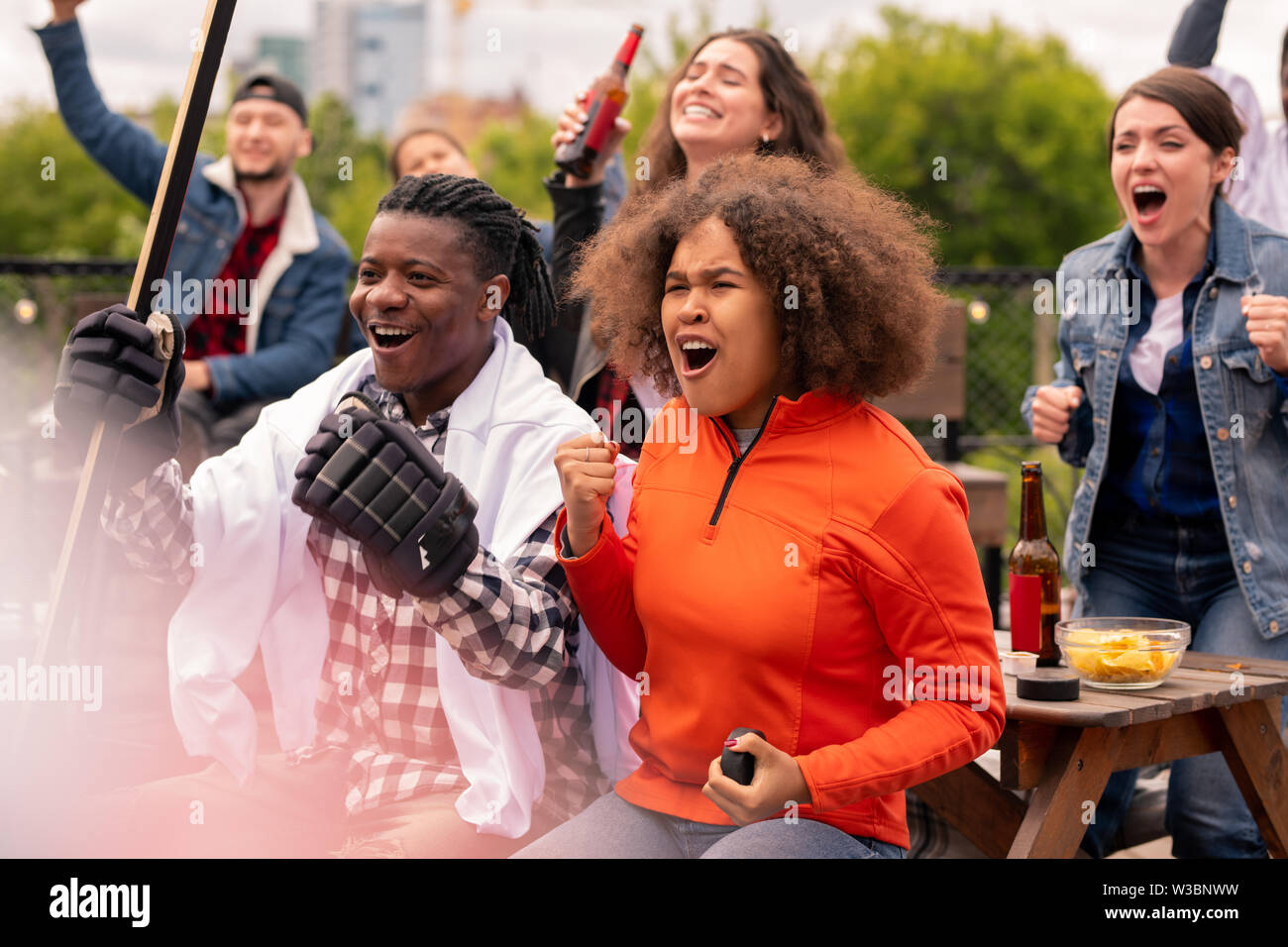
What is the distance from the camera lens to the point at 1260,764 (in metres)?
2.78

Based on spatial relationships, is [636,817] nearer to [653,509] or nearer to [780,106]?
[653,509]

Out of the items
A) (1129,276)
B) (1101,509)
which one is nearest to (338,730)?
(1101,509)

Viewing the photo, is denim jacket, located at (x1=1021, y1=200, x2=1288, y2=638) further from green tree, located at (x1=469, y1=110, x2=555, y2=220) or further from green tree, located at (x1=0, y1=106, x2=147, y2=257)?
green tree, located at (x1=0, y1=106, x2=147, y2=257)

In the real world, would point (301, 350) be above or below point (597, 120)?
below

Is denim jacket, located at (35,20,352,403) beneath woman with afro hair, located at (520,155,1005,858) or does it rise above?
above

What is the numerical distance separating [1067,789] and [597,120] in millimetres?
1974

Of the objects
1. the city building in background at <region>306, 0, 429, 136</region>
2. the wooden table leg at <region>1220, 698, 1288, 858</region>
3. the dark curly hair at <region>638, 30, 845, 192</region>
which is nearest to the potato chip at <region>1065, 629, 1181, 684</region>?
the wooden table leg at <region>1220, 698, 1288, 858</region>

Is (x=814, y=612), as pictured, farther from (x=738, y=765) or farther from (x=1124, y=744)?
(x=1124, y=744)

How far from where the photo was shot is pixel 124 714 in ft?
12.1

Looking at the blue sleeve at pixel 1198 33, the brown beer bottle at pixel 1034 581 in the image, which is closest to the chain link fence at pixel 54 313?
the blue sleeve at pixel 1198 33

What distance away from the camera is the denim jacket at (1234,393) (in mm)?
2979

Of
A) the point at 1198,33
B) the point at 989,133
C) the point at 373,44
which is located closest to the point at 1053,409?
the point at 1198,33

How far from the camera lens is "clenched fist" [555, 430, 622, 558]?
82.8 inches
